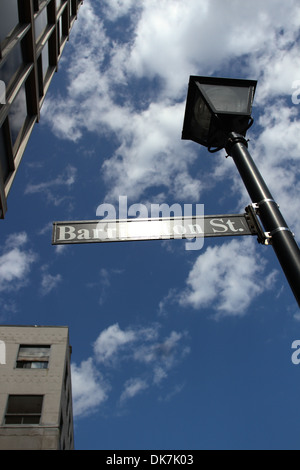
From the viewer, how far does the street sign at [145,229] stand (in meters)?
4.02

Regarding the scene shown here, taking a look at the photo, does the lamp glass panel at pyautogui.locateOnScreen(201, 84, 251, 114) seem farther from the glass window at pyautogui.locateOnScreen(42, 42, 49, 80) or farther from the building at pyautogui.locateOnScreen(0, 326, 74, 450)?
the building at pyautogui.locateOnScreen(0, 326, 74, 450)

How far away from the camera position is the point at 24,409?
23.5 metres

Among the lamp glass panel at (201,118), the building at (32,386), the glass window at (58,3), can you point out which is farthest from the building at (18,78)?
the building at (32,386)

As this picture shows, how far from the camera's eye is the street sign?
4.02 meters

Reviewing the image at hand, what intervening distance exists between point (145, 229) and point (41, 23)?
11500 mm

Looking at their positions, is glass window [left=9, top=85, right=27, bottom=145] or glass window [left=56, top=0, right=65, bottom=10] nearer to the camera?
glass window [left=9, top=85, right=27, bottom=145]

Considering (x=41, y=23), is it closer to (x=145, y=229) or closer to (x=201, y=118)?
(x=201, y=118)

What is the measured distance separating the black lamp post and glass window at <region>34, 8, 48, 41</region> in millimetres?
9734

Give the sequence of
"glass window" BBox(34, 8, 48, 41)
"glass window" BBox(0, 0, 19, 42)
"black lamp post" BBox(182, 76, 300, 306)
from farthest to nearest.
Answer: "glass window" BBox(34, 8, 48, 41) < "glass window" BBox(0, 0, 19, 42) < "black lamp post" BBox(182, 76, 300, 306)

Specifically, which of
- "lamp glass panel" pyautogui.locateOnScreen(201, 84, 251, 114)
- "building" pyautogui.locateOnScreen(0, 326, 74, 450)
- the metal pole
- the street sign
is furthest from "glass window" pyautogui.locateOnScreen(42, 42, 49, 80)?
"building" pyautogui.locateOnScreen(0, 326, 74, 450)

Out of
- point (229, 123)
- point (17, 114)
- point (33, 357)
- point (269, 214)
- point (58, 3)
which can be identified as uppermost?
point (58, 3)

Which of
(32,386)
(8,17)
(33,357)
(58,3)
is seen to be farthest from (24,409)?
(58,3)

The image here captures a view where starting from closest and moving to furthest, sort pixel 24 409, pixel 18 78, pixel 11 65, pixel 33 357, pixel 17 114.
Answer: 1. pixel 11 65
2. pixel 18 78
3. pixel 17 114
4. pixel 24 409
5. pixel 33 357
